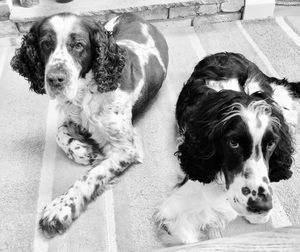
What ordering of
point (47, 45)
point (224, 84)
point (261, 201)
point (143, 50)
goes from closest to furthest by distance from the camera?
point (261, 201) → point (47, 45) → point (224, 84) → point (143, 50)

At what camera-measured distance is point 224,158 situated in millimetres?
1829

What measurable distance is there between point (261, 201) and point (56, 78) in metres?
1.32

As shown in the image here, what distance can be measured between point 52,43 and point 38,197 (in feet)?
3.22

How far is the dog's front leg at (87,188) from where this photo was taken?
2252 millimetres

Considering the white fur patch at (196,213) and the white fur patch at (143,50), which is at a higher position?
the white fur patch at (143,50)

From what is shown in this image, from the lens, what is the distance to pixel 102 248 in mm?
2168

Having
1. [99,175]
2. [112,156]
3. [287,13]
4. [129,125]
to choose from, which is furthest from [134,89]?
[287,13]

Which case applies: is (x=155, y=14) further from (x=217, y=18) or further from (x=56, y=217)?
(x=56, y=217)

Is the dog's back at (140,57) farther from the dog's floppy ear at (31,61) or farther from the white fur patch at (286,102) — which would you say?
the white fur patch at (286,102)

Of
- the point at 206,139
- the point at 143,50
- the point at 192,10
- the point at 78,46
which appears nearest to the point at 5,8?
the point at 143,50

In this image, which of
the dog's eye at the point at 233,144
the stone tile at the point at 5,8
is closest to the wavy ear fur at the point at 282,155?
the dog's eye at the point at 233,144

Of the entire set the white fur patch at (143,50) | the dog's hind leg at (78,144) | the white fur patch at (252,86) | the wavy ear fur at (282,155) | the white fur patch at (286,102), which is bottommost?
the dog's hind leg at (78,144)

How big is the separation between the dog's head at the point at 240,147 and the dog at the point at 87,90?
28.8 inches

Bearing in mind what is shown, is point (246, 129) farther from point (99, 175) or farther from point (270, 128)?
point (99, 175)
